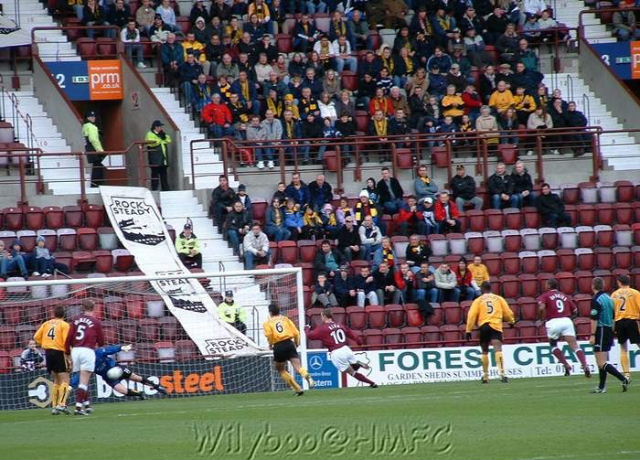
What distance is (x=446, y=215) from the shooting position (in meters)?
27.9

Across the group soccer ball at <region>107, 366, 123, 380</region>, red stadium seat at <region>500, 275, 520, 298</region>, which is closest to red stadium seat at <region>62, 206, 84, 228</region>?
soccer ball at <region>107, 366, 123, 380</region>

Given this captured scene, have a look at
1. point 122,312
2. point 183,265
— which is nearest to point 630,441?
point 122,312

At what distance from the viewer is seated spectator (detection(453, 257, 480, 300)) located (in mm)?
26391

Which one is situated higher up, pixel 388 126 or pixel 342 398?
pixel 388 126

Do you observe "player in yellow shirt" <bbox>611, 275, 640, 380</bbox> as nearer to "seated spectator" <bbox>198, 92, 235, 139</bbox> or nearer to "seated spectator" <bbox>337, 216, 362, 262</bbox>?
"seated spectator" <bbox>337, 216, 362, 262</bbox>

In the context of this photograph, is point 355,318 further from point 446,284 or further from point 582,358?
point 582,358

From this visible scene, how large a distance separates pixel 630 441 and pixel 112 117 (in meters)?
20.7

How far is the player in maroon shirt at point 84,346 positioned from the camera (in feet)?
61.6

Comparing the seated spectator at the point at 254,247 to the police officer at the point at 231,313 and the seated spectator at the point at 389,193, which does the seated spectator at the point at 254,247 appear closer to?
the police officer at the point at 231,313

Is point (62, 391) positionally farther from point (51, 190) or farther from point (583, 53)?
point (583, 53)

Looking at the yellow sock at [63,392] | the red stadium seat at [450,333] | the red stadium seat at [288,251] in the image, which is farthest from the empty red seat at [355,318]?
the yellow sock at [63,392]

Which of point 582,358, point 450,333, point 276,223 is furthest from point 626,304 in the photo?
point 276,223

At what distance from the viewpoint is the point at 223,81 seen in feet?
96.1

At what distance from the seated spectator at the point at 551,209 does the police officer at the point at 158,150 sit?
765 centimetres
